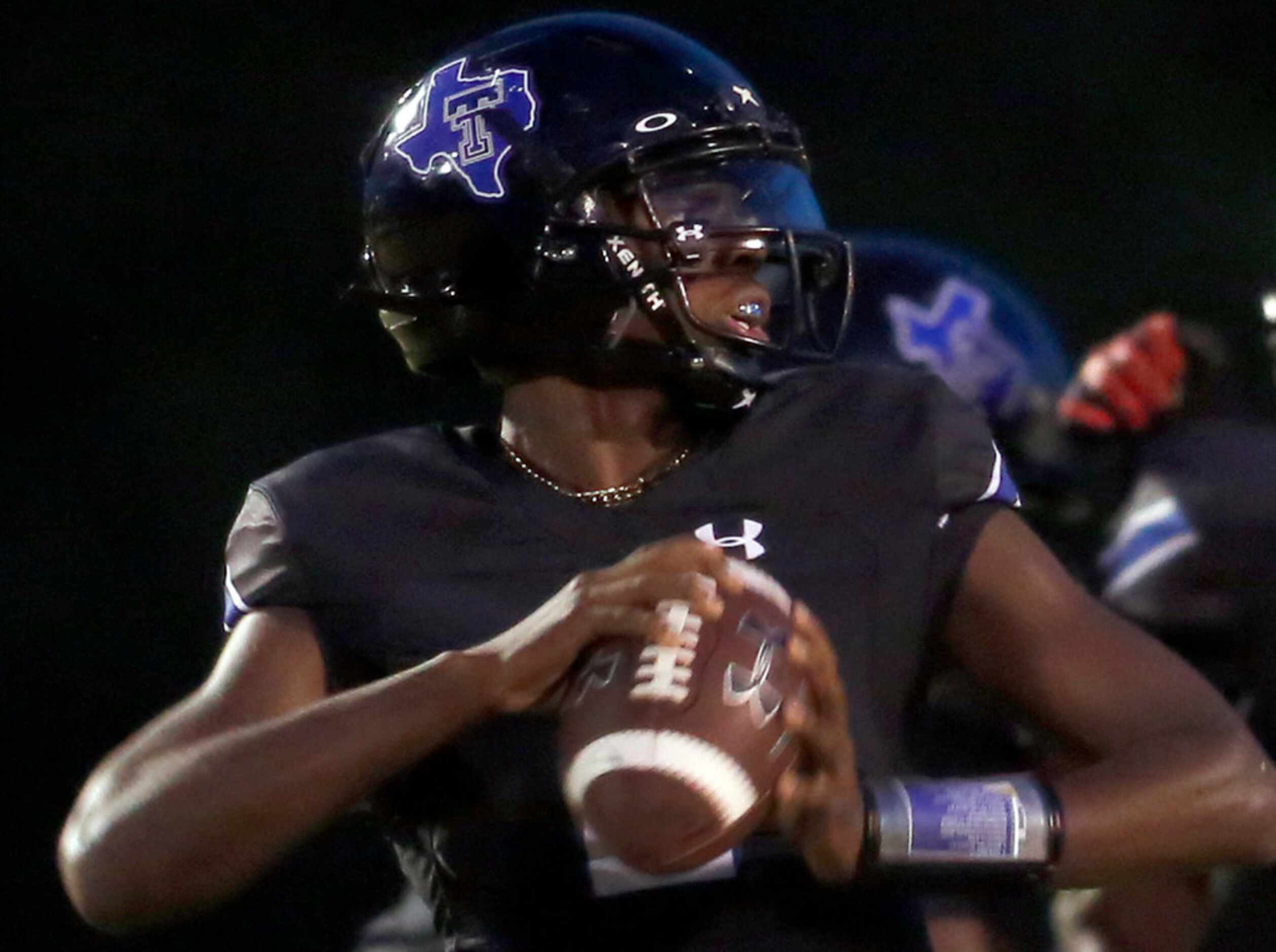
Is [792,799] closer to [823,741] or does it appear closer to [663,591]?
[823,741]

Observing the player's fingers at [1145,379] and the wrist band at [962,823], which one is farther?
the player's fingers at [1145,379]

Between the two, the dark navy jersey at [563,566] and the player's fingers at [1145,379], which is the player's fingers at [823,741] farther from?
the player's fingers at [1145,379]

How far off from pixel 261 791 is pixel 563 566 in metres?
0.34

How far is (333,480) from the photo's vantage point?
69.9 inches

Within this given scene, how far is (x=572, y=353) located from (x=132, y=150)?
1.44m

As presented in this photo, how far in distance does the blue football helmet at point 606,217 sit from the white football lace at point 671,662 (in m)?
0.38

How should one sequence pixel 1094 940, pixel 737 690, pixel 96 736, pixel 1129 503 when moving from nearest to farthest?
pixel 737 690 → pixel 1094 940 → pixel 1129 503 → pixel 96 736

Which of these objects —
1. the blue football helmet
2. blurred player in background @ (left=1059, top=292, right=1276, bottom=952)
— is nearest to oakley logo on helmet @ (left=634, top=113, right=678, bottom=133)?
the blue football helmet

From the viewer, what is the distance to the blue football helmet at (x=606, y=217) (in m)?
1.77


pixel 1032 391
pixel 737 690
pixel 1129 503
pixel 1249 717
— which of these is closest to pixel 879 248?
pixel 1032 391

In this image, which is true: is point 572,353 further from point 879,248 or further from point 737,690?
point 879,248

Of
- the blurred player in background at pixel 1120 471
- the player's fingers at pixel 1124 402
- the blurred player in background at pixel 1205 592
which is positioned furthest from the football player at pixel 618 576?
the player's fingers at pixel 1124 402

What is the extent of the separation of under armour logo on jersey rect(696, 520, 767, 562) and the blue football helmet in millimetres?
131

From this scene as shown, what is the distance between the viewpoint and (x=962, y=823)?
1.53 m
